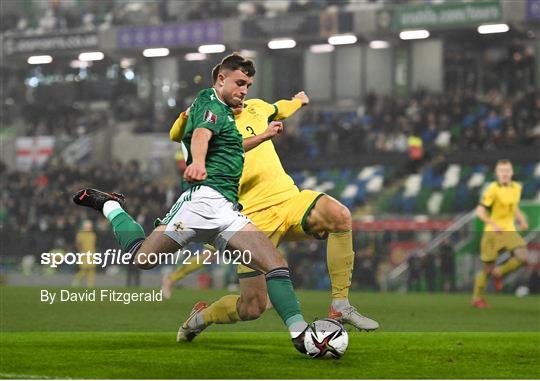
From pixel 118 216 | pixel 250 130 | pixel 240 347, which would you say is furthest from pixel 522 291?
pixel 118 216

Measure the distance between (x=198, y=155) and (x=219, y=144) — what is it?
0.44 metres

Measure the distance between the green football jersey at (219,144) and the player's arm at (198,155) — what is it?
0.40 ft

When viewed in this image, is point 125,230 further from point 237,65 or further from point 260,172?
point 260,172

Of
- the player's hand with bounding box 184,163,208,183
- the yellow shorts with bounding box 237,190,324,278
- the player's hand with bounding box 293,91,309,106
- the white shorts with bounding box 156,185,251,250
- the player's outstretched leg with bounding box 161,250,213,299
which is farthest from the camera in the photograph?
the player's outstretched leg with bounding box 161,250,213,299

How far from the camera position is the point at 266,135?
8273 mm

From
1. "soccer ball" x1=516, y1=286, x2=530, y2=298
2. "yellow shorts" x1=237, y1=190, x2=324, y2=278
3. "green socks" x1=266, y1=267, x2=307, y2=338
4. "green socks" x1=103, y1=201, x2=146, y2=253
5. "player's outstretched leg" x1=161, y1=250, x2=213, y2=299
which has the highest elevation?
"green socks" x1=103, y1=201, x2=146, y2=253

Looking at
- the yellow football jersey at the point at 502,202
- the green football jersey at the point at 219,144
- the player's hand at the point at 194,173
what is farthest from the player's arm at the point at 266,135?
the yellow football jersey at the point at 502,202

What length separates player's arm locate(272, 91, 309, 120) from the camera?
9789mm

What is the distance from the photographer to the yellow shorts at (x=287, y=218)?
30.5ft

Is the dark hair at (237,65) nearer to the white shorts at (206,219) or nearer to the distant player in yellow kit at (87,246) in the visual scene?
the white shorts at (206,219)

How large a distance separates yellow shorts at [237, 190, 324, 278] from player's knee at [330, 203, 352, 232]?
7.9 inches

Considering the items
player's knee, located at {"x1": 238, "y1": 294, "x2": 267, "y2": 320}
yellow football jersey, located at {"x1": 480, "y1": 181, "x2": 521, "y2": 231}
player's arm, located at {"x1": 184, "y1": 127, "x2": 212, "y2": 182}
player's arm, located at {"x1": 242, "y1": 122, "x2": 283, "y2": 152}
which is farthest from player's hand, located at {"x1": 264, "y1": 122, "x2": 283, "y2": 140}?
yellow football jersey, located at {"x1": 480, "y1": 181, "x2": 521, "y2": 231}

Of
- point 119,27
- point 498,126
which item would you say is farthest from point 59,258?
point 119,27

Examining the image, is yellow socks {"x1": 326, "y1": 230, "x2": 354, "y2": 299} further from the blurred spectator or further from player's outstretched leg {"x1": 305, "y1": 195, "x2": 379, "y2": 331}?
the blurred spectator
